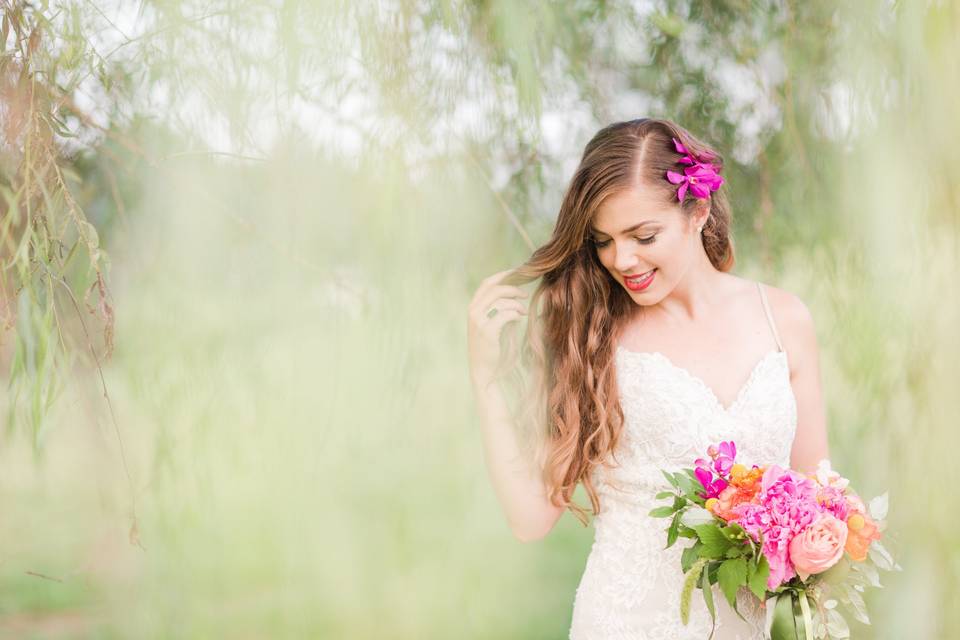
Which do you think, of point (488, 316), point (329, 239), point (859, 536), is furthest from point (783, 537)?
point (329, 239)

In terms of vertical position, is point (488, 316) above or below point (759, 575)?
above

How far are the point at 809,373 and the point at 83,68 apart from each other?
142 centimetres

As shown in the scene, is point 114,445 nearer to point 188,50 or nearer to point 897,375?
point 188,50

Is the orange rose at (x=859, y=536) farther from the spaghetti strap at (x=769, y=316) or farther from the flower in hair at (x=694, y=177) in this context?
the flower in hair at (x=694, y=177)

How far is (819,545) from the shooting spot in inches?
51.7

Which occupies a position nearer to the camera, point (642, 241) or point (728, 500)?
point (728, 500)

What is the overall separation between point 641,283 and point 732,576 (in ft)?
1.83

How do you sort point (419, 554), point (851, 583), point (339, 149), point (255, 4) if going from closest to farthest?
1. point (851, 583)
2. point (255, 4)
3. point (339, 149)
4. point (419, 554)

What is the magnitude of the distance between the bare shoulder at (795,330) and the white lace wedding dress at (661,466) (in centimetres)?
2

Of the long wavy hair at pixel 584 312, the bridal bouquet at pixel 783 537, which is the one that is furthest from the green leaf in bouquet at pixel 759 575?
the long wavy hair at pixel 584 312

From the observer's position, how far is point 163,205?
1862 mm

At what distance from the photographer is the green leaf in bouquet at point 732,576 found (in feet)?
4.49

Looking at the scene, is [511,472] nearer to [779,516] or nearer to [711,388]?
[711,388]

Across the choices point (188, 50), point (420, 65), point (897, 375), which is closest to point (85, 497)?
point (188, 50)
